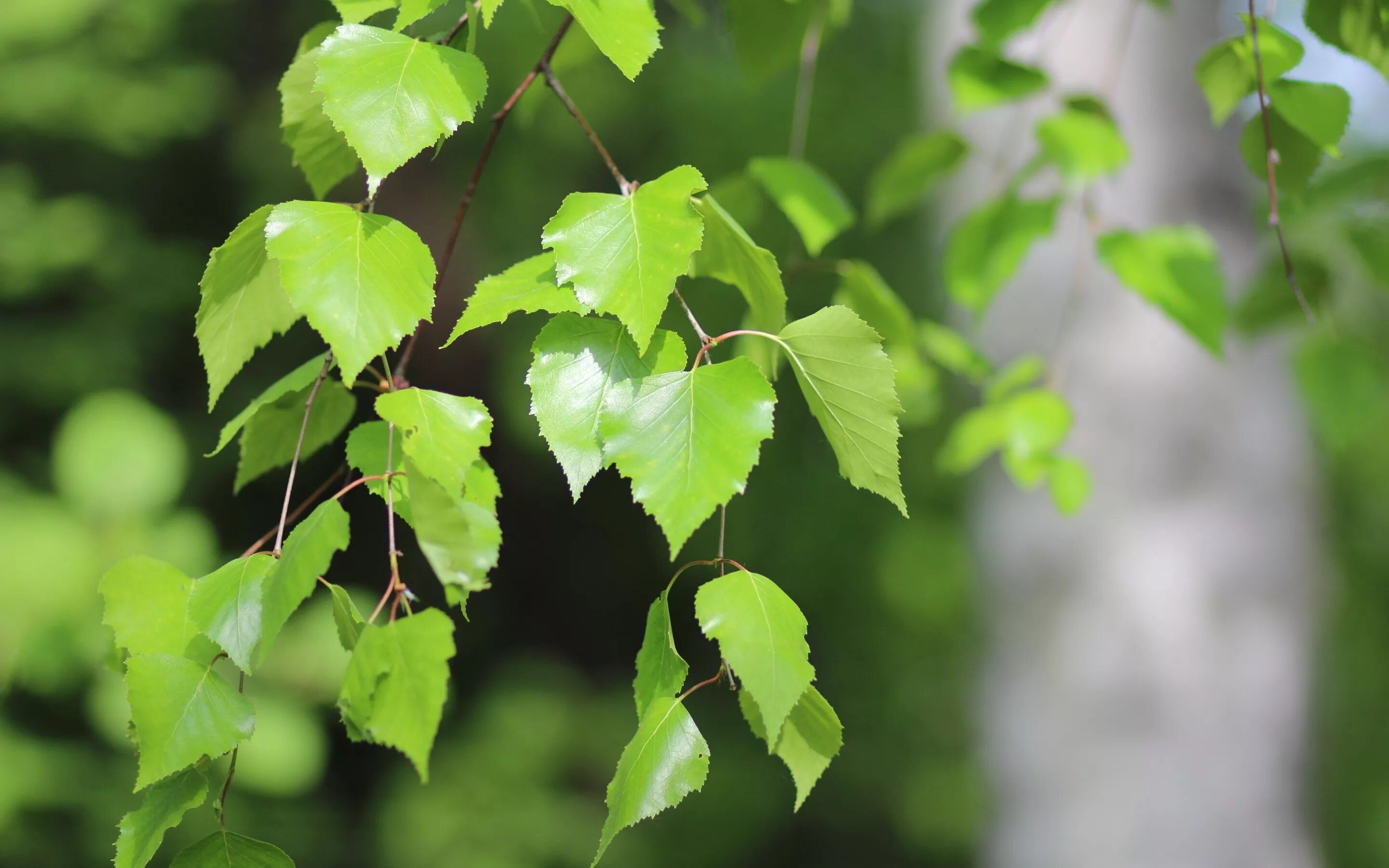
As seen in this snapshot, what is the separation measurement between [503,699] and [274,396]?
2864mm

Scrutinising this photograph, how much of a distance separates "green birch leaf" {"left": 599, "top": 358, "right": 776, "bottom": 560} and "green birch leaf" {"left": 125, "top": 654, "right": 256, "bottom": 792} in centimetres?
17

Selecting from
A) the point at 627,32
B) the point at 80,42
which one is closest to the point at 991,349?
the point at 627,32

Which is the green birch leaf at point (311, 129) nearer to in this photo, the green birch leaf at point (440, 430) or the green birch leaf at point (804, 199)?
the green birch leaf at point (440, 430)

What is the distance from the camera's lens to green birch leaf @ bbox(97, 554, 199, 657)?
39 cm

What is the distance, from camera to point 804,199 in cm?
69

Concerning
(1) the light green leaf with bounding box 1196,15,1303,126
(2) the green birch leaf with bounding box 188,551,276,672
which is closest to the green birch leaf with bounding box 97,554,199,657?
(2) the green birch leaf with bounding box 188,551,276,672

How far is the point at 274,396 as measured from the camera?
0.41 metres

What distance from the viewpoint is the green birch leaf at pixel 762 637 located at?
34cm

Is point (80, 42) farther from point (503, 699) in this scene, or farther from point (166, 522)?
point (503, 699)

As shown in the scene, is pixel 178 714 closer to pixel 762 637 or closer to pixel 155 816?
pixel 155 816

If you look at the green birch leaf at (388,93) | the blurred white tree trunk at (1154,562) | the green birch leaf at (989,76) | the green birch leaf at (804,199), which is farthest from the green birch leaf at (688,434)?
the blurred white tree trunk at (1154,562)

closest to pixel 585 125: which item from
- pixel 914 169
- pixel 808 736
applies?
pixel 808 736

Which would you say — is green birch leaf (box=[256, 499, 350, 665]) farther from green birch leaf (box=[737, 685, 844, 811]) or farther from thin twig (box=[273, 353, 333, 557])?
green birch leaf (box=[737, 685, 844, 811])

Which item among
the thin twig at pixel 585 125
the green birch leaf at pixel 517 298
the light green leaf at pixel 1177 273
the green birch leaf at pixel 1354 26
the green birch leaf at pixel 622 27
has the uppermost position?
the green birch leaf at pixel 622 27
